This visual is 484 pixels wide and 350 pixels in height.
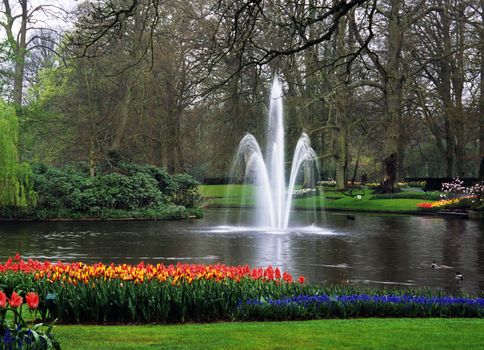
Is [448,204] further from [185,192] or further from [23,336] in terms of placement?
[23,336]

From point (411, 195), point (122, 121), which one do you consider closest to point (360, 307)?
point (122, 121)

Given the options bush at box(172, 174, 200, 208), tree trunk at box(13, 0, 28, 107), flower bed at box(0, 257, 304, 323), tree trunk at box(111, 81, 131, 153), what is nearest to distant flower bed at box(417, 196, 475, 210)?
bush at box(172, 174, 200, 208)

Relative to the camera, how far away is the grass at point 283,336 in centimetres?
661


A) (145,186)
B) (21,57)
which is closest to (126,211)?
(145,186)

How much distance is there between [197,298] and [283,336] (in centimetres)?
178

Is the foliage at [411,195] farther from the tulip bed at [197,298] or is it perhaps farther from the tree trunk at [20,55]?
the tulip bed at [197,298]

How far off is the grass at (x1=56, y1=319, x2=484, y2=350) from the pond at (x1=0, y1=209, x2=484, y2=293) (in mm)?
5400

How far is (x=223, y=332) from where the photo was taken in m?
7.24

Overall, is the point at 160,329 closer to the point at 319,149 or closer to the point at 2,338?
the point at 2,338

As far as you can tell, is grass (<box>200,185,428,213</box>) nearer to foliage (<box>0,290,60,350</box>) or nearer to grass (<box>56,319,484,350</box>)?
grass (<box>56,319,484,350</box>)

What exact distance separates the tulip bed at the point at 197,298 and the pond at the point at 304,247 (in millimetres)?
3946

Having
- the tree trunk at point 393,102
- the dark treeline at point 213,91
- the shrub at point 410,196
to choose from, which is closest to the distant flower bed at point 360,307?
the dark treeline at point 213,91

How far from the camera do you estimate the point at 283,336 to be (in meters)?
7.04

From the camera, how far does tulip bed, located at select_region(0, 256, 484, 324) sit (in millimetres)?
8352
